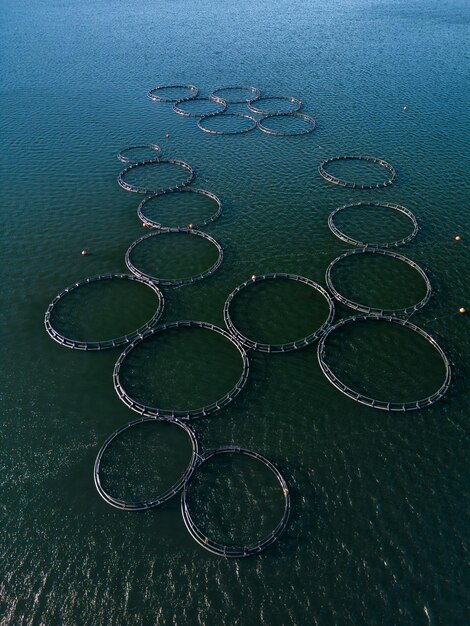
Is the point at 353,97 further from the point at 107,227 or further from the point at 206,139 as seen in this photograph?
the point at 107,227

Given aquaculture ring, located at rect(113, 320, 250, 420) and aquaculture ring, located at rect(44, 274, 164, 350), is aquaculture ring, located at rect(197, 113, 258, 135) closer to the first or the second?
aquaculture ring, located at rect(44, 274, 164, 350)

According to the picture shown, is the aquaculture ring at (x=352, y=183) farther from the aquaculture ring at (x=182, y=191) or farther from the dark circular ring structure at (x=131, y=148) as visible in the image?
the dark circular ring structure at (x=131, y=148)

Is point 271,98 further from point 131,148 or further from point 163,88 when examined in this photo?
point 131,148

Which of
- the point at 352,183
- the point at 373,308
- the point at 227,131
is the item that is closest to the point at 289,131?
the point at 227,131

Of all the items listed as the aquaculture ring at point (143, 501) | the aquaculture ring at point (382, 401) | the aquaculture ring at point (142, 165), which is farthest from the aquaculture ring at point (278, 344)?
the aquaculture ring at point (142, 165)

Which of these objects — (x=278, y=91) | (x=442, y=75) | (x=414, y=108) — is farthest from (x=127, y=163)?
(x=442, y=75)
